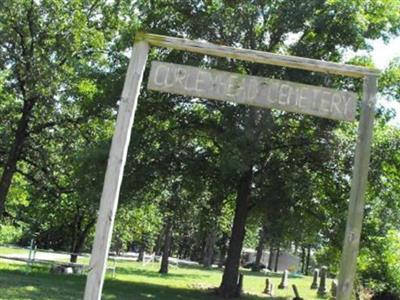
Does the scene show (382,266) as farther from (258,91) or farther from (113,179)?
(113,179)

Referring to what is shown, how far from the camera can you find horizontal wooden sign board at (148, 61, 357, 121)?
22.0ft

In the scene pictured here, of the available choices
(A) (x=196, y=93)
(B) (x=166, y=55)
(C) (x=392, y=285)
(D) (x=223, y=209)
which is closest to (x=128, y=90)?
(A) (x=196, y=93)

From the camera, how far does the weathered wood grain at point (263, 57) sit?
690 cm

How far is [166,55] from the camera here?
65.2 feet

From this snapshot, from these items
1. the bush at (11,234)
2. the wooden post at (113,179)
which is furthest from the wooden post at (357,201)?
the bush at (11,234)

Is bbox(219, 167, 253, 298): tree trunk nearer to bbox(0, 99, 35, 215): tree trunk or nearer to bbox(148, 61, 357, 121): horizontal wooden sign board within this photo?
bbox(0, 99, 35, 215): tree trunk

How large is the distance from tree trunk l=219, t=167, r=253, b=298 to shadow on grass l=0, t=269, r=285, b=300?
21.9 inches

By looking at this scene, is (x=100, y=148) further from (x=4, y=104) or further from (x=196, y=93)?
(x=196, y=93)

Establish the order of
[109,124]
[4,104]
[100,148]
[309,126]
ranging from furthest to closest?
1. [4,104]
2. [109,124]
3. [309,126]
4. [100,148]

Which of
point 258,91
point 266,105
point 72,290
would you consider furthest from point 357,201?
point 72,290

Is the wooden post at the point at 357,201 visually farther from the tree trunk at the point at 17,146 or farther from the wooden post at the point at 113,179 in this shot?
the tree trunk at the point at 17,146

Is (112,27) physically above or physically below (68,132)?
above

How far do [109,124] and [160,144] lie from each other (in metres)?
5.03

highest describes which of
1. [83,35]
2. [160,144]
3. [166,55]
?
[83,35]
